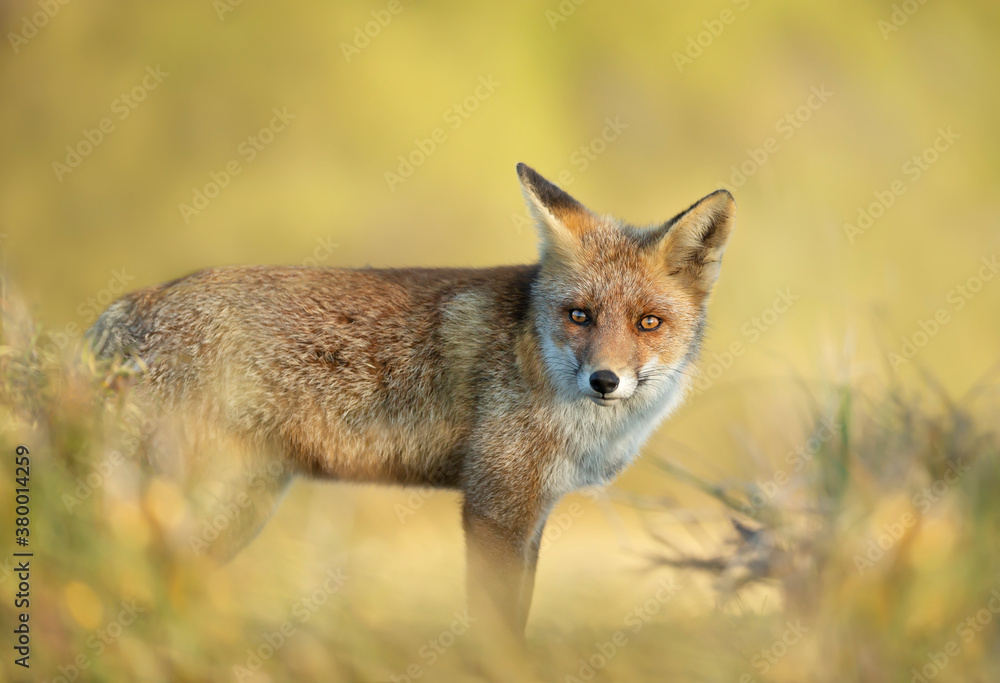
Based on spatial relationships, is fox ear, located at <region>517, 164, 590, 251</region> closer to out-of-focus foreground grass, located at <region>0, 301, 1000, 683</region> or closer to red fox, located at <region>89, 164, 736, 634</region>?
red fox, located at <region>89, 164, 736, 634</region>

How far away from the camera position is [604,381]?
257cm

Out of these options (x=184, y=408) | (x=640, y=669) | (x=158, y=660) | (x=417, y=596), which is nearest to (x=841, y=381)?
(x=640, y=669)

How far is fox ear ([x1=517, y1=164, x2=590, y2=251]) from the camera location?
2986 mm

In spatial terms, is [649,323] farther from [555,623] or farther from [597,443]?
[555,623]

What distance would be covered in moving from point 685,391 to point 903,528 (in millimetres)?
1956

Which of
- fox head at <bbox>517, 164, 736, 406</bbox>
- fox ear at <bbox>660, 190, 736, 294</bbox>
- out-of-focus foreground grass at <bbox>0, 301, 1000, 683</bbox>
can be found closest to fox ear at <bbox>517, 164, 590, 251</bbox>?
fox head at <bbox>517, 164, 736, 406</bbox>

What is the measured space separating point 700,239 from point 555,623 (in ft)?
5.83

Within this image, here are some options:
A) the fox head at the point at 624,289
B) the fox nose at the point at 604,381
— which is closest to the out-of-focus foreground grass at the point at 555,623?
the fox nose at the point at 604,381

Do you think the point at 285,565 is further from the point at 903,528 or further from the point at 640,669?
the point at 903,528

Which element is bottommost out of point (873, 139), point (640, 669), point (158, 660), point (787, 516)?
point (158, 660)

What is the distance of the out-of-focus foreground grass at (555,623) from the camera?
1.19m

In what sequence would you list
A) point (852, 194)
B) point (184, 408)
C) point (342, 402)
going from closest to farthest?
point (184, 408) < point (342, 402) < point (852, 194)

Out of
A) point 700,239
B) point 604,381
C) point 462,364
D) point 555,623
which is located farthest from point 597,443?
point 555,623

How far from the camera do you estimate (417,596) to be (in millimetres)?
1515
